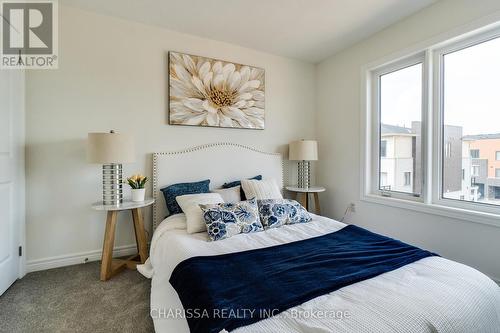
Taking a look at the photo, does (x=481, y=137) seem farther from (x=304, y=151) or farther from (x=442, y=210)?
(x=304, y=151)

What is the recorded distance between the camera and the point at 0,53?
191 centimetres

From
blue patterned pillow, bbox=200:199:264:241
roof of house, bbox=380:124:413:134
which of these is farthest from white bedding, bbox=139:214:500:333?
roof of house, bbox=380:124:413:134

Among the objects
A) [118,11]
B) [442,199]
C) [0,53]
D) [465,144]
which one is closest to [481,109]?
[465,144]

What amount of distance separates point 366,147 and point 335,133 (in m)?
0.54

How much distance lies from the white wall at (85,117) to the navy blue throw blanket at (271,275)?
5.47ft

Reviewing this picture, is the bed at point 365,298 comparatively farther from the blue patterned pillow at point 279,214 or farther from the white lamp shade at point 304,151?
the white lamp shade at point 304,151

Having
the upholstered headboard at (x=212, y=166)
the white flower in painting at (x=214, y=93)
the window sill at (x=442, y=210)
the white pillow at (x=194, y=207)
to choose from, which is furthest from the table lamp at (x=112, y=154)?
the window sill at (x=442, y=210)

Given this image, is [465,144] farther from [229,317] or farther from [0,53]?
[0,53]

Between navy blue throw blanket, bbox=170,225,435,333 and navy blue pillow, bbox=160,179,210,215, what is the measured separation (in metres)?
1.15

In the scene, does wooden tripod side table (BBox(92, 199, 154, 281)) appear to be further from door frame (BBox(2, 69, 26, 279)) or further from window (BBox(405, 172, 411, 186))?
window (BBox(405, 172, 411, 186))

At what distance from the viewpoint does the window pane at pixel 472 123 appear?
2.04m

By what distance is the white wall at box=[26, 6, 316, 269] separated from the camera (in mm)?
2291

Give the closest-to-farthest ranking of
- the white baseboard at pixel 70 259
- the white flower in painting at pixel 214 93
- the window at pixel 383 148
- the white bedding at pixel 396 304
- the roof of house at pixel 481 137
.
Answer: the white bedding at pixel 396 304, the roof of house at pixel 481 137, the white baseboard at pixel 70 259, the white flower in painting at pixel 214 93, the window at pixel 383 148

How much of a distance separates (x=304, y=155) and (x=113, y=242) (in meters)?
2.36
